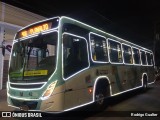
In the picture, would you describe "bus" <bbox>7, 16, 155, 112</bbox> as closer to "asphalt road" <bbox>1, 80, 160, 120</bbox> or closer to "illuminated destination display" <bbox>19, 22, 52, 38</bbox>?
"illuminated destination display" <bbox>19, 22, 52, 38</bbox>

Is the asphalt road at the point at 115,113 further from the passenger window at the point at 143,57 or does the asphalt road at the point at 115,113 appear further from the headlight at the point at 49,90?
the passenger window at the point at 143,57

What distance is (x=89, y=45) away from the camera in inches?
298

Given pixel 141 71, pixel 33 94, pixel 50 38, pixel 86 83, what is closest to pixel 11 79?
pixel 33 94

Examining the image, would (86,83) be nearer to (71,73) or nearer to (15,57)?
(71,73)

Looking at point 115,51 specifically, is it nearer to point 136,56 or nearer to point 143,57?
point 136,56

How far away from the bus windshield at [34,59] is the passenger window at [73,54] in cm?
33

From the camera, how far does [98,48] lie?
27.3 feet

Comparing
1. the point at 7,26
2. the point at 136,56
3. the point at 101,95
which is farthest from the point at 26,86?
the point at 7,26

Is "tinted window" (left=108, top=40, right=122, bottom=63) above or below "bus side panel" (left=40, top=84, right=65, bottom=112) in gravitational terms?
above

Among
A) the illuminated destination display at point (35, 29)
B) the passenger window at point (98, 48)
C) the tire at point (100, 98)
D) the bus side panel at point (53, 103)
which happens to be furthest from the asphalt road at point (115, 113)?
the illuminated destination display at point (35, 29)

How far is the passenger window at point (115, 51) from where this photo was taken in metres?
9.41

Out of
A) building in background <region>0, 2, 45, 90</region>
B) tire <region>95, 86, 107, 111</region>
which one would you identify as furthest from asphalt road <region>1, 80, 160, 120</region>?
building in background <region>0, 2, 45, 90</region>

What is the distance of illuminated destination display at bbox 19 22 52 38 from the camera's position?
6.64 m

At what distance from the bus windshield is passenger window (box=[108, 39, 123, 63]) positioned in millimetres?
3402
